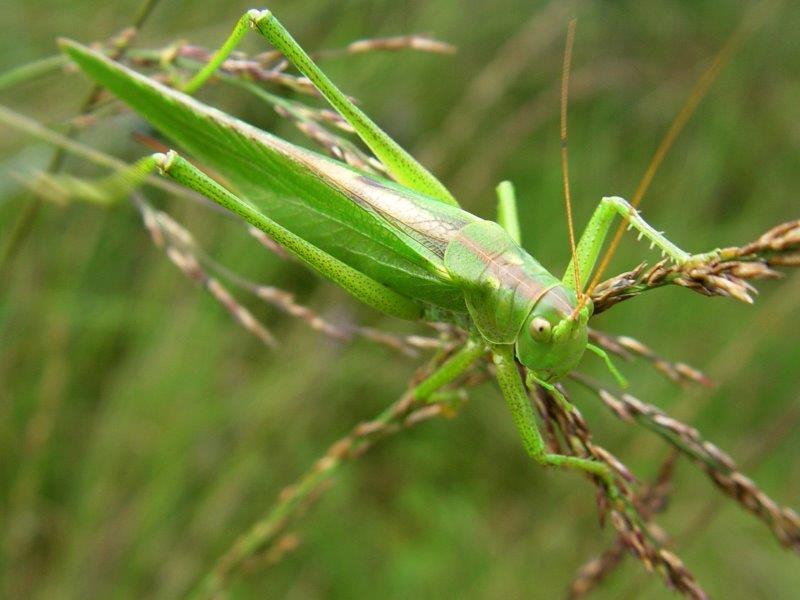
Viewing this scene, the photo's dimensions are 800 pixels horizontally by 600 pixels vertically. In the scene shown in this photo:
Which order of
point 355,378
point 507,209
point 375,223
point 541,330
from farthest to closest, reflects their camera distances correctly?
point 355,378
point 507,209
point 375,223
point 541,330

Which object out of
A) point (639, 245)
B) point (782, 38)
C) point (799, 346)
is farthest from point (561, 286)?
point (782, 38)

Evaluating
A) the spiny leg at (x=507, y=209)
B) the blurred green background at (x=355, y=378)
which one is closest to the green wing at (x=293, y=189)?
the spiny leg at (x=507, y=209)

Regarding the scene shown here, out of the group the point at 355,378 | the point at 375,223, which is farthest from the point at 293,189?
the point at 355,378

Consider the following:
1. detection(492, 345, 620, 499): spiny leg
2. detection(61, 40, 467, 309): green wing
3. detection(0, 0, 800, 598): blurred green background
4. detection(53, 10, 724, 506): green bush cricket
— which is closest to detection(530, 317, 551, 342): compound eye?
detection(53, 10, 724, 506): green bush cricket

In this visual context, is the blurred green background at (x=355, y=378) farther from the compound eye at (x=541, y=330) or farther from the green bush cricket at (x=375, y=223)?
the compound eye at (x=541, y=330)

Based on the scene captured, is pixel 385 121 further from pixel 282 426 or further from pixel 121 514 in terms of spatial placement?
pixel 121 514

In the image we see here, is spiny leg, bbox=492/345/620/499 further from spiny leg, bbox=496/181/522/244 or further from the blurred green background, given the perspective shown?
the blurred green background

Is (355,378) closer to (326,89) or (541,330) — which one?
(326,89)
